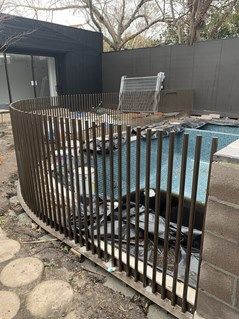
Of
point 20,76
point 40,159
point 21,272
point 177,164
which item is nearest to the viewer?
point 21,272

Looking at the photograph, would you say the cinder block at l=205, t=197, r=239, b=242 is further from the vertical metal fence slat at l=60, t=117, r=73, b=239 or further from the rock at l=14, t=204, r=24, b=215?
the rock at l=14, t=204, r=24, b=215

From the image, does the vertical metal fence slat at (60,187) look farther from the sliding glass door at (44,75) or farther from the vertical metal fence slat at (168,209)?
the sliding glass door at (44,75)

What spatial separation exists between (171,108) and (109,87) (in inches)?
180

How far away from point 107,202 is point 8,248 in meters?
1.13

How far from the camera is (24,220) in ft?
10.7

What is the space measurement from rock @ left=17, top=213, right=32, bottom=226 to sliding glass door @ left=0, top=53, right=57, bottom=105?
898cm

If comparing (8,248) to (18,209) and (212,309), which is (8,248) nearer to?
(18,209)

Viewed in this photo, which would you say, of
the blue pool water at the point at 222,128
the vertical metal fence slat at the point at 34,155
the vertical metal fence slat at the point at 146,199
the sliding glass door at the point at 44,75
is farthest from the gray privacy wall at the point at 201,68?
the vertical metal fence slat at the point at 146,199

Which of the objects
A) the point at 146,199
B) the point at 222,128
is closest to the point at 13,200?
the point at 146,199

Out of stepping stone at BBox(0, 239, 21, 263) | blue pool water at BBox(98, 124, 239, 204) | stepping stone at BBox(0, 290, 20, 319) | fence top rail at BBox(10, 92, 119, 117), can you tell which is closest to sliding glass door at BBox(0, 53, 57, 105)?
fence top rail at BBox(10, 92, 119, 117)

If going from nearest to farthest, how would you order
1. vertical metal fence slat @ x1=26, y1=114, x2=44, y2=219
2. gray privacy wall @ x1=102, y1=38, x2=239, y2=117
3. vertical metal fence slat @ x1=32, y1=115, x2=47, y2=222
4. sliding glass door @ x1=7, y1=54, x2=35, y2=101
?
vertical metal fence slat @ x1=32, y1=115, x2=47, y2=222
vertical metal fence slat @ x1=26, y1=114, x2=44, y2=219
gray privacy wall @ x1=102, y1=38, x2=239, y2=117
sliding glass door @ x1=7, y1=54, x2=35, y2=101

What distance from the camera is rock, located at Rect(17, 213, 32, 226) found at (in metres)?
3.20

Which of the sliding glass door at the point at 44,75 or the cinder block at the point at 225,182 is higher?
the sliding glass door at the point at 44,75

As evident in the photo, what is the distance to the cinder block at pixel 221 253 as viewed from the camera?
1515 mm
